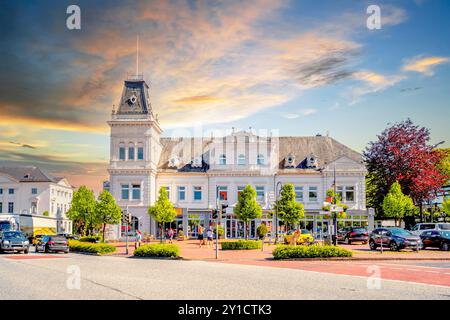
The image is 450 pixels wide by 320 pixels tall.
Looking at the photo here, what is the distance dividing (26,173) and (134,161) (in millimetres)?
49879

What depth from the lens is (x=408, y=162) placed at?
58.4m

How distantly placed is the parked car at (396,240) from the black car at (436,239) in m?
1.99

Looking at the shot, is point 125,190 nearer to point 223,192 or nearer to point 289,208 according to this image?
point 223,192

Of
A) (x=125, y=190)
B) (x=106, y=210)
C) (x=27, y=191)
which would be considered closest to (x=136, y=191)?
(x=125, y=190)

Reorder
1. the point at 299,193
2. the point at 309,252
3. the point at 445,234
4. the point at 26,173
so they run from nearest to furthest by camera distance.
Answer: the point at 309,252 < the point at 445,234 < the point at 299,193 < the point at 26,173

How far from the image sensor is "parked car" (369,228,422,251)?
3584cm

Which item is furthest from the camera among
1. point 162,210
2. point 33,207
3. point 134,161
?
point 33,207

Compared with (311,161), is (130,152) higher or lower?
higher

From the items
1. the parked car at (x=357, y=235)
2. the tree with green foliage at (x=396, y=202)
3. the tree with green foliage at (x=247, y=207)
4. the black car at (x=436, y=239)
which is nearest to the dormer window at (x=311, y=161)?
the tree with green foliage at (x=396, y=202)

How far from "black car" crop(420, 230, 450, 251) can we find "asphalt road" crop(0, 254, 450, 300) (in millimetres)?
19809

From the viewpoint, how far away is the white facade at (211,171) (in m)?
59.8

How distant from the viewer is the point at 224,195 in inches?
2408
